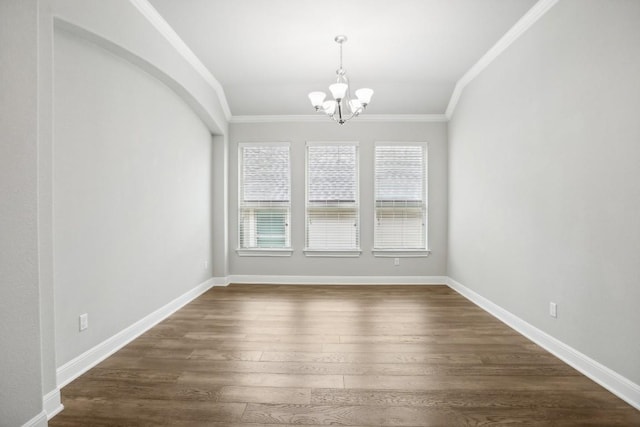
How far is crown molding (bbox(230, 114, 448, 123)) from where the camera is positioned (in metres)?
5.32

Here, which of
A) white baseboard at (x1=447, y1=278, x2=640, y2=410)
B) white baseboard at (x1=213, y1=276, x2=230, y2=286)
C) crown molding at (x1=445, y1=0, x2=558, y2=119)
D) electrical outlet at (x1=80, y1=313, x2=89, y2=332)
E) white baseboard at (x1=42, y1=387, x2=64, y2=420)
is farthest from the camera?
white baseboard at (x1=213, y1=276, x2=230, y2=286)

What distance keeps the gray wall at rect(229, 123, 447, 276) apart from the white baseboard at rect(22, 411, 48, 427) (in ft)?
12.3

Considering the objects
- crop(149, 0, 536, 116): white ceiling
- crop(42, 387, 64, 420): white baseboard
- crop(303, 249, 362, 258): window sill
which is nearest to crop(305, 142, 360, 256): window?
crop(303, 249, 362, 258): window sill

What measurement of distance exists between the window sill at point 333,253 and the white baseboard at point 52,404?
3.73 meters

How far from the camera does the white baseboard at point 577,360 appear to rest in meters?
2.07

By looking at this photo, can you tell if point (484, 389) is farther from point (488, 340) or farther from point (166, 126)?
point (166, 126)

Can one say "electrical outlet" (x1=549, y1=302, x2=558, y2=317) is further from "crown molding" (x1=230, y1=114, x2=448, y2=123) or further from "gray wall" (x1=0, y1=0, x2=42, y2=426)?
"gray wall" (x1=0, y1=0, x2=42, y2=426)

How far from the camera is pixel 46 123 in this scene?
188cm

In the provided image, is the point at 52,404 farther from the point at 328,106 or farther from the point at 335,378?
the point at 328,106

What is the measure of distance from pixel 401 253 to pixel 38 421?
15.2ft

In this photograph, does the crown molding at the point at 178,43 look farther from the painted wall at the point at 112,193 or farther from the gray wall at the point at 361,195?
the gray wall at the point at 361,195

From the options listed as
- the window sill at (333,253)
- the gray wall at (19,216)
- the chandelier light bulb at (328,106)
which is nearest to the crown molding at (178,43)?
the gray wall at (19,216)

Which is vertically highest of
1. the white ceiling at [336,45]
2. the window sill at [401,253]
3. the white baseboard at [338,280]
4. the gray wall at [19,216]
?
the white ceiling at [336,45]

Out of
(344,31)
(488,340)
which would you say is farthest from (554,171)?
(344,31)
